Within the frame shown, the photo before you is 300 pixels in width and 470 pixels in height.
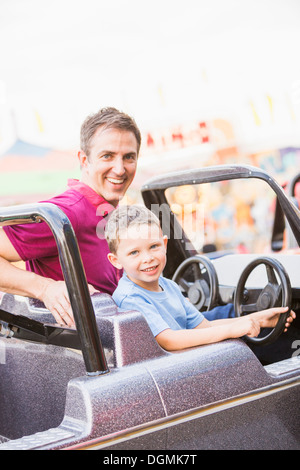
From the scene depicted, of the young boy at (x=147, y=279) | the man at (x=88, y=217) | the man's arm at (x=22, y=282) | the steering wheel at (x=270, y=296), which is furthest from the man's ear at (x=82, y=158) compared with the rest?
the steering wheel at (x=270, y=296)

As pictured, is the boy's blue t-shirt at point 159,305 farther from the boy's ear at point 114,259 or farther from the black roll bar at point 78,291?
the black roll bar at point 78,291

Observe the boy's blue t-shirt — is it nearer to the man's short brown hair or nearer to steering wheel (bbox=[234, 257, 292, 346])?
steering wheel (bbox=[234, 257, 292, 346])

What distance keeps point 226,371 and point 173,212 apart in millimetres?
1263

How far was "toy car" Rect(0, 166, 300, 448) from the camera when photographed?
1523mm

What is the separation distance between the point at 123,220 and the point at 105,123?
0.47 meters

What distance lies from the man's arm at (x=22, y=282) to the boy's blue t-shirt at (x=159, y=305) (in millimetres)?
230

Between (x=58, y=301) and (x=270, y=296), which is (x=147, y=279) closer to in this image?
(x=58, y=301)

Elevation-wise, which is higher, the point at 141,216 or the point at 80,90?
the point at 80,90

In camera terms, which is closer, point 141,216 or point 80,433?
point 80,433

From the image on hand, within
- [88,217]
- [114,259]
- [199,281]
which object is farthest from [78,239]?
[199,281]
